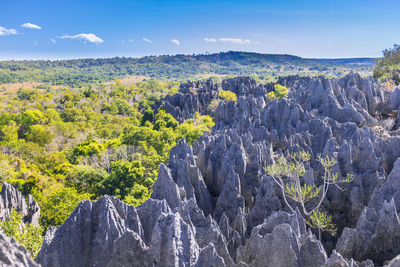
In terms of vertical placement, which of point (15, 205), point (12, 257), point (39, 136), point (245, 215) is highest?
point (12, 257)

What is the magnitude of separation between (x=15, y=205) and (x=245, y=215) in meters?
17.0

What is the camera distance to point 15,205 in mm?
21844

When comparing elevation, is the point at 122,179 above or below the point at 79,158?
above

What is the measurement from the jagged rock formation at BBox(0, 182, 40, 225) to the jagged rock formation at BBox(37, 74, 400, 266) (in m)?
11.3

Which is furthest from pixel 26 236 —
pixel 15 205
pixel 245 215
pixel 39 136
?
pixel 39 136

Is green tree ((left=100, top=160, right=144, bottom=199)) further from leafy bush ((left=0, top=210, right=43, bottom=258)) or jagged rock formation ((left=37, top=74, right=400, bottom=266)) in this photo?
leafy bush ((left=0, top=210, right=43, bottom=258))

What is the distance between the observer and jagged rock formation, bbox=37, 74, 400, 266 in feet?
30.1

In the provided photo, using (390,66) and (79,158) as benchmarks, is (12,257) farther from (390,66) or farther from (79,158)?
(390,66)

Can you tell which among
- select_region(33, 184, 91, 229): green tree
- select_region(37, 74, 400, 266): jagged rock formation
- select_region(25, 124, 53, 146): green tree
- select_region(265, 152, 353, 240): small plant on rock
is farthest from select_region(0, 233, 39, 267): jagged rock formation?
select_region(25, 124, 53, 146): green tree

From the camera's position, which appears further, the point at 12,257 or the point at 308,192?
the point at 308,192

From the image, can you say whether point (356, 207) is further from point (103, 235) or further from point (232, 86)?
point (232, 86)

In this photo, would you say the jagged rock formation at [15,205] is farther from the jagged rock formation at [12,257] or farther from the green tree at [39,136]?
the green tree at [39,136]

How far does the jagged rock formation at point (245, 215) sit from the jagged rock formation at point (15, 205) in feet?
37.0

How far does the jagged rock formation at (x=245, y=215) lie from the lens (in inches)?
362
